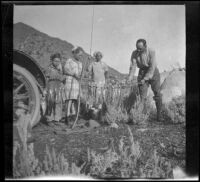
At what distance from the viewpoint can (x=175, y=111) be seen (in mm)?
4781

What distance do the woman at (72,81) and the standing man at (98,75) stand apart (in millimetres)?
193

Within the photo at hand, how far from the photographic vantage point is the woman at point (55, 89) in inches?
186

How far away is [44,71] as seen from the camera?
475cm

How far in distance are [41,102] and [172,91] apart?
190cm

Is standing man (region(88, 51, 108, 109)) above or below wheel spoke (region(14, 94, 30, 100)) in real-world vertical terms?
above

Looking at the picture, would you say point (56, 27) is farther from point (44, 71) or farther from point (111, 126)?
point (111, 126)

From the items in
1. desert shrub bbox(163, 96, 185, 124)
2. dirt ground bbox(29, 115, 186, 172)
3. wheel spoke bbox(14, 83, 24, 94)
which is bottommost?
dirt ground bbox(29, 115, 186, 172)

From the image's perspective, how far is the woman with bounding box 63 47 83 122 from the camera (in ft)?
15.6

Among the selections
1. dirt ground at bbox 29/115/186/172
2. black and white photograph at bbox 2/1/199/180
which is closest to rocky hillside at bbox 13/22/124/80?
black and white photograph at bbox 2/1/199/180

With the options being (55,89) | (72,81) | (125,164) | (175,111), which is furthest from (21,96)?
(175,111)

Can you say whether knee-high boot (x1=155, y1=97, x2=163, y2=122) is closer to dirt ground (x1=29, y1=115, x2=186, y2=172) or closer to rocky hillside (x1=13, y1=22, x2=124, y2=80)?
dirt ground (x1=29, y1=115, x2=186, y2=172)

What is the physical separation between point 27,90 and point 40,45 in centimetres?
68

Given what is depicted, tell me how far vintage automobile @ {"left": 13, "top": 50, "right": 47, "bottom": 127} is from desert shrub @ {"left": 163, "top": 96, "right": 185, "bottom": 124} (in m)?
1.79
